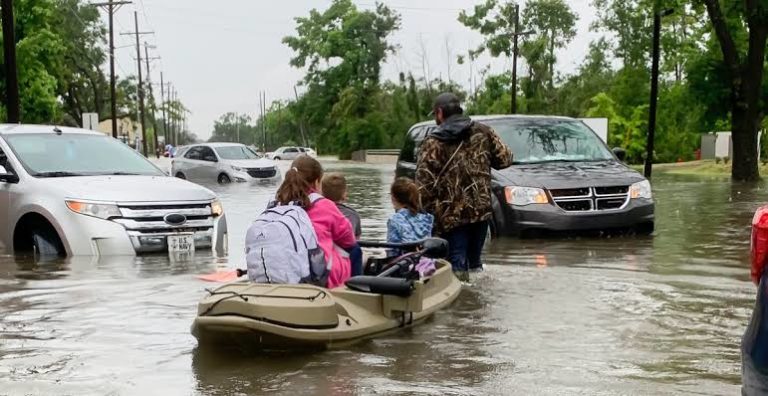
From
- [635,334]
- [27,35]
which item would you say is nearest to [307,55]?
[27,35]

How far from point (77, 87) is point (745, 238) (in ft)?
200

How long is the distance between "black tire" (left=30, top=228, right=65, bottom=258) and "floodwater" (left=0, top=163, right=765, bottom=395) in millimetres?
413

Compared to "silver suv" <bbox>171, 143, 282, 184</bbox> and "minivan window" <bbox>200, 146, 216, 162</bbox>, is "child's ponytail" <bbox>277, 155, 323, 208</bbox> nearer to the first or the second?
"silver suv" <bbox>171, 143, 282, 184</bbox>

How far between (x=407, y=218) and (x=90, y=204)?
3.80 meters

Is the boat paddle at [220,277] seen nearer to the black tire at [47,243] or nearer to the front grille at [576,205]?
the black tire at [47,243]

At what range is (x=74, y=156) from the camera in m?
11.4

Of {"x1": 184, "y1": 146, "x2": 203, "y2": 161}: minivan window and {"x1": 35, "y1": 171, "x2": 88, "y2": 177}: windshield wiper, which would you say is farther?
{"x1": 184, "y1": 146, "x2": 203, "y2": 161}: minivan window

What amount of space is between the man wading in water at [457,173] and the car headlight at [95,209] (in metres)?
3.39

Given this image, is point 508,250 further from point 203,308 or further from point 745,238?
point 203,308

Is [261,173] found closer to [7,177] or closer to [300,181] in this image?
[7,177]

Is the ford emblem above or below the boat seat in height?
above

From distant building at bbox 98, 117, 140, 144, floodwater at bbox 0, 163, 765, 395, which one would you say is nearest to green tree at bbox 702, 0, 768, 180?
floodwater at bbox 0, 163, 765, 395

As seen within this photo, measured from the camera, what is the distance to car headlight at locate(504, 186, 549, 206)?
39.4 ft

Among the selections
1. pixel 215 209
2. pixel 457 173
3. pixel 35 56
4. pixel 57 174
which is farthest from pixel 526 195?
pixel 35 56
